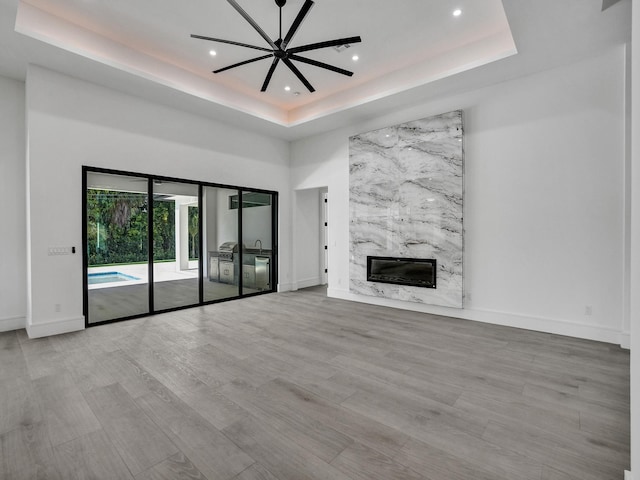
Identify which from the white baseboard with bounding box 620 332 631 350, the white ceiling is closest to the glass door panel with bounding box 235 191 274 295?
the white ceiling

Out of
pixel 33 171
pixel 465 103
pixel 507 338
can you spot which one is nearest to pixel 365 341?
pixel 507 338

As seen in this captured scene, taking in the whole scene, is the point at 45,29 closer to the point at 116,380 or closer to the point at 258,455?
the point at 116,380

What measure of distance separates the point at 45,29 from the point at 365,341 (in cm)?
563

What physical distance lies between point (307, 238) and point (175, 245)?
3.28 m

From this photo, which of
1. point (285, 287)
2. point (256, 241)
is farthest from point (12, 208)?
point (285, 287)

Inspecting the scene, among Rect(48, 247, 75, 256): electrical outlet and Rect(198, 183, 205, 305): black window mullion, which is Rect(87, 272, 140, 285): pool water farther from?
Rect(198, 183, 205, 305): black window mullion

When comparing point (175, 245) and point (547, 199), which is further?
point (175, 245)

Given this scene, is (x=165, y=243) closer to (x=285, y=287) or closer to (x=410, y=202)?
(x=285, y=287)

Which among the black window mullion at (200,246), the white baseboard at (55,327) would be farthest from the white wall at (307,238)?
the white baseboard at (55,327)

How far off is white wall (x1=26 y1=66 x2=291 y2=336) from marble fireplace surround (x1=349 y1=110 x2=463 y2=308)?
3.55 metres

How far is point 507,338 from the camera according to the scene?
408 cm

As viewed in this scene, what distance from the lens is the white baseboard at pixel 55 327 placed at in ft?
13.6

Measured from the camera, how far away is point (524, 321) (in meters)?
4.48

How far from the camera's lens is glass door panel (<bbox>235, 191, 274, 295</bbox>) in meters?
6.92
